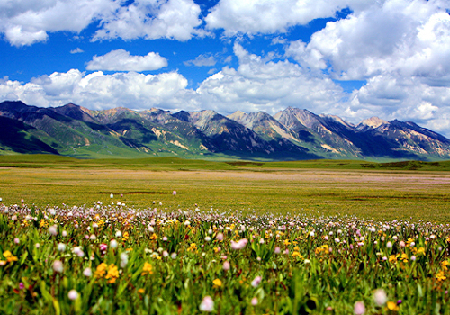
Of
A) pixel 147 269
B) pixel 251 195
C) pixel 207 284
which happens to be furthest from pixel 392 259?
pixel 251 195

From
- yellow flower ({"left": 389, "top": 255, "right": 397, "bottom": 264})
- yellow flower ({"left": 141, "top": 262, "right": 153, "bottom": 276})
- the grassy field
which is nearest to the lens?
yellow flower ({"left": 141, "top": 262, "right": 153, "bottom": 276})

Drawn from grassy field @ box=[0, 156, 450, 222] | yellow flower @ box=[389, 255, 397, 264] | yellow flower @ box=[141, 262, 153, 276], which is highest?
yellow flower @ box=[141, 262, 153, 276]

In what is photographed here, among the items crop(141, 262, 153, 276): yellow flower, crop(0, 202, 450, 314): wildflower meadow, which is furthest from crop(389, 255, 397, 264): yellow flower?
crop(141, 262, 153, 276): yellow flower

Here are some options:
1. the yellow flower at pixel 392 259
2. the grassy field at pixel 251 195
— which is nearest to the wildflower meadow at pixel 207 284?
the yellow flower at pixel 392 259

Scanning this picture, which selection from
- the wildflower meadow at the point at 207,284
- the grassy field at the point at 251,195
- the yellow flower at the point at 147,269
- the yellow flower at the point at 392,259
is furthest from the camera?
the grassy field at the point at 251,195

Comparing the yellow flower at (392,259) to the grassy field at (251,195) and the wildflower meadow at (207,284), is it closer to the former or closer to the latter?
the wildflower meadow at (207,284)

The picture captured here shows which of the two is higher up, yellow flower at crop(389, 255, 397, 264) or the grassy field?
yellow flower at crop(389, 255, 397, 264)

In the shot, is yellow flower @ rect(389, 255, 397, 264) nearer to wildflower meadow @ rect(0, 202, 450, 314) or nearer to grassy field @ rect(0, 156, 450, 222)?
wildflower meadow @ rect(0, 202, 450, 314)

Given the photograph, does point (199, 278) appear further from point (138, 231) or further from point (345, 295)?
point (138, 231)

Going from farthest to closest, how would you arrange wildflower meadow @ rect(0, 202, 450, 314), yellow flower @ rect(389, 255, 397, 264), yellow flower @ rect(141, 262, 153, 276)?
yellow flower @ rect(389, 255, 397, 264), yellow flower @ rect(141, 262, 153, 276), wildflower meadow @ rect(0, 202, 450, 314)

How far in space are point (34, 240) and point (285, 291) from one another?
474cm

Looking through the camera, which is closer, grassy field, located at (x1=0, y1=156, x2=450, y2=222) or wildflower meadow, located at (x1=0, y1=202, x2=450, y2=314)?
wildflower meadow, located at (x1=0, y1=202, x2=450, y2=314)

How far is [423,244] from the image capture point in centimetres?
786

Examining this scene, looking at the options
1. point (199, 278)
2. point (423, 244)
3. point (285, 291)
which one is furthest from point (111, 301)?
point (423, 244)
